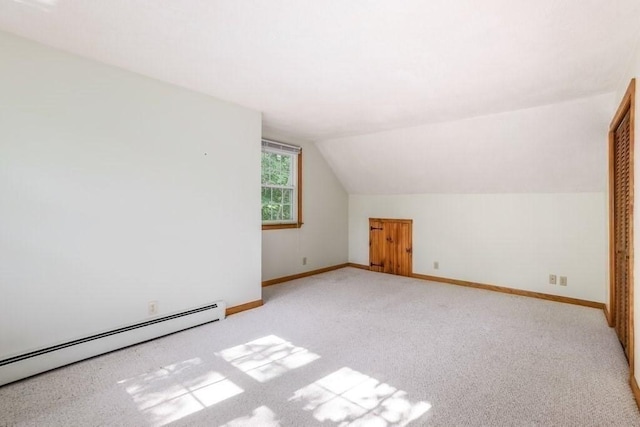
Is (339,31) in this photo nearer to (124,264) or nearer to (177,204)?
(177,204)

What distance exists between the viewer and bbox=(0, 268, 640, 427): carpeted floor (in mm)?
1824

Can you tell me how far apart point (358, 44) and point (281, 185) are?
2934 millimetres

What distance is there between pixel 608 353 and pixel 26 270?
4318mm

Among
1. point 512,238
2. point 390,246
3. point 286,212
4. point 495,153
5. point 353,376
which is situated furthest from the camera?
point 390,246

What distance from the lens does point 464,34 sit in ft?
6.51

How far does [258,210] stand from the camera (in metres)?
3.72

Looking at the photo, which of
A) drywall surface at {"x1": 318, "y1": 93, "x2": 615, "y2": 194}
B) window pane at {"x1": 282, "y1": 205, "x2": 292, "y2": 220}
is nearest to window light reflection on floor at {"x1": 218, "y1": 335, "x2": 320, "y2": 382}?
window pane at {"x1": 282, "y1": 205, "x2": 292, "y2": 220}

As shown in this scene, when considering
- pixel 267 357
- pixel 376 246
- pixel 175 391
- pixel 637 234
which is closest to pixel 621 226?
pixel 637 234

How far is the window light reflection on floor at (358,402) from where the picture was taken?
5.91 ft

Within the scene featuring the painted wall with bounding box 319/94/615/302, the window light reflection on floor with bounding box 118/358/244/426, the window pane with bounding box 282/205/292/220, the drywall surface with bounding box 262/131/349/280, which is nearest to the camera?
the window light reflection on floor with bounding box 118/358/244/426

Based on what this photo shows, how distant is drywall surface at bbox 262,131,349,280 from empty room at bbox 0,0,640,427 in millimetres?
654

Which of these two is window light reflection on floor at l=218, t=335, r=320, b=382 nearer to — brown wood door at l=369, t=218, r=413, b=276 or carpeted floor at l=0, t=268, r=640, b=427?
carpeted floor at l=0, t=268, r=640, b=427

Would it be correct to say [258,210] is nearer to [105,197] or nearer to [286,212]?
[286,212]

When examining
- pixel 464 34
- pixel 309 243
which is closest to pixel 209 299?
pixel 309 243
